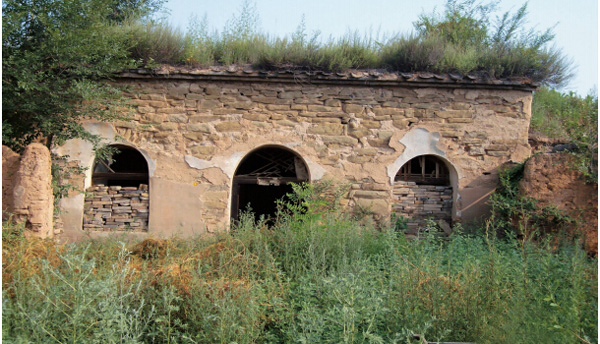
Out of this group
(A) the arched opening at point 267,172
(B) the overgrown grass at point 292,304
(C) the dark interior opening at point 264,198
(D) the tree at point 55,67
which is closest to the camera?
(B) the overgrown grass at point 292,304

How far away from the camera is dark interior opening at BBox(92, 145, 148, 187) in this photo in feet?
26.2

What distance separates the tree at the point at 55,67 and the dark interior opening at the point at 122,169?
85cm

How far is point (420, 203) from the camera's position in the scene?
7941 millimetres

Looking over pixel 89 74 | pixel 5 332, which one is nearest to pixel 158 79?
pixel 89 74

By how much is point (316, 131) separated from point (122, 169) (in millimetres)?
4024

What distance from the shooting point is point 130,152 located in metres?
9.07

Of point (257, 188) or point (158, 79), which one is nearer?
point (158, 79)

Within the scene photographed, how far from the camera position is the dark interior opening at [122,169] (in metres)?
7.97

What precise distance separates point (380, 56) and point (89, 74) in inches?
189

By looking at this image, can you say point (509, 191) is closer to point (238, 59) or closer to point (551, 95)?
point (238, 59)

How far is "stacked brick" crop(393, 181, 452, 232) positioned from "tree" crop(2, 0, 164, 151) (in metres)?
4.71

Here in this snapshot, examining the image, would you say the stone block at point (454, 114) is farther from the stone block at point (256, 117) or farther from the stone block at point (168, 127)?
the stone block at point (168, 127)

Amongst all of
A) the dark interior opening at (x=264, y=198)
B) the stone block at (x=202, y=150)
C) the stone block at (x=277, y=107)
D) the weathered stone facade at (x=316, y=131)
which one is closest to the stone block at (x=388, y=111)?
the weathered stone facade at (x=316, y=131)

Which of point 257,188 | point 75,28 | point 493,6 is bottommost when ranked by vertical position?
point 257,188
